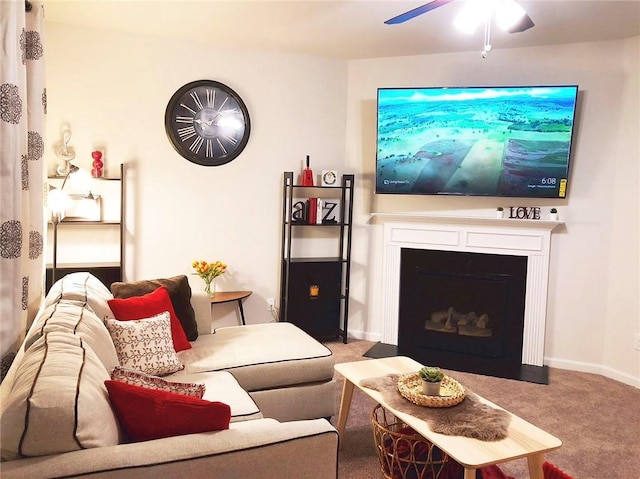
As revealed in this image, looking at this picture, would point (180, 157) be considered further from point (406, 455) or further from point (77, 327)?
point (406, 455)

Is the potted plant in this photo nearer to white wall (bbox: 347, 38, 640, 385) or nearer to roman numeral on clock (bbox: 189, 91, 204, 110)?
white wall (bbox: 347, 38, 640, 385)

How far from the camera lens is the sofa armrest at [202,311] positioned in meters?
3.58

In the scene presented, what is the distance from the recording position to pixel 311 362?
316 cm

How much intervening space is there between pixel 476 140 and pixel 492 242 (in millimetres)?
821

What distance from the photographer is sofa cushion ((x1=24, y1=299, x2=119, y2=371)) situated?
2.20m

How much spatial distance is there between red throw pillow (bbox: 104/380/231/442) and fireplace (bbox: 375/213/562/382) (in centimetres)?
299

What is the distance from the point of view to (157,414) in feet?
5.78

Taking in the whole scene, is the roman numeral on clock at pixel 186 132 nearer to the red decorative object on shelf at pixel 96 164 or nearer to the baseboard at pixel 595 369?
the red decorative object on shelf at pixel 96 164

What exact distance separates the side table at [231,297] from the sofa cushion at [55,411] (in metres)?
2.61

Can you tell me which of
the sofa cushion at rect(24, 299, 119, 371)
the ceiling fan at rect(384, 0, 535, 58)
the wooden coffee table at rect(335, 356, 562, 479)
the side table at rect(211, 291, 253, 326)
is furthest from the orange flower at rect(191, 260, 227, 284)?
the ceiling fan at rect(384, 0, 535, 58)

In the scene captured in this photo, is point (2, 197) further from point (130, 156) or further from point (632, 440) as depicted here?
point (632, 440)

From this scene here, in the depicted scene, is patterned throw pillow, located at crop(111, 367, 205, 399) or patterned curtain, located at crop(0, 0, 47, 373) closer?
patterned throw pillow, located at crop(111, 367, 205, 399)

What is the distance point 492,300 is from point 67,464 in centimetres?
376

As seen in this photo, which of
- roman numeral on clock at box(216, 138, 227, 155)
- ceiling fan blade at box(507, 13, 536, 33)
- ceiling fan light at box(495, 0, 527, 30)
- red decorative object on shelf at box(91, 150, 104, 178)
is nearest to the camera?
ceiling fan light at box(495, 0, 527, 30)
